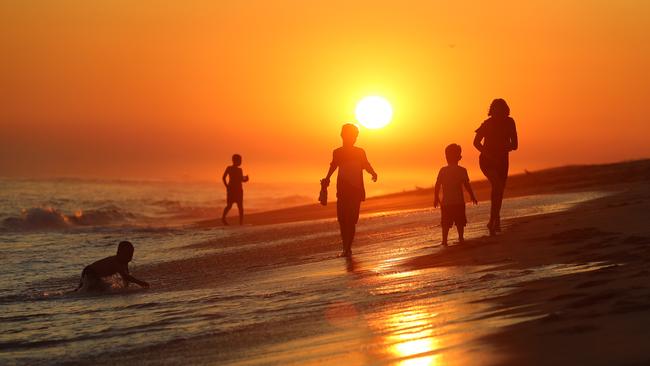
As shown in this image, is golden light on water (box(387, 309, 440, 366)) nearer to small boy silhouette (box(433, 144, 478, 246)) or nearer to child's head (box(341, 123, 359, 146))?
small boy silhouette (box(433, 144, 478, 246))

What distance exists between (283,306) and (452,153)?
558 centimetres

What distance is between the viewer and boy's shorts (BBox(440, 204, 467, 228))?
508 inches

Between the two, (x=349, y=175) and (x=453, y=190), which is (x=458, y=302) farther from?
(x=349, y=175)

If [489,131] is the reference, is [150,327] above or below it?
below

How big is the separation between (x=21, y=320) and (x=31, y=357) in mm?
2309

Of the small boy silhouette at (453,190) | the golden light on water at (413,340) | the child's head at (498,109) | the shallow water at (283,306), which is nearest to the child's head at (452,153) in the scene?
the small boy silhouette at (453,190)

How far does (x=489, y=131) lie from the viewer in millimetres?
13891

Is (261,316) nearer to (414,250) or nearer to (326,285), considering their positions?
(326,285)

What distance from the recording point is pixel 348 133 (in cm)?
1409

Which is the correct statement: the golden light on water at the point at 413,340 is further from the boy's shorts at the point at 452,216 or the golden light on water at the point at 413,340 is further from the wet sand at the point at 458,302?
the boy's shorts at the point at 452,216

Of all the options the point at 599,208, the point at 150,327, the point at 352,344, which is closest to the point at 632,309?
the point at 352,344

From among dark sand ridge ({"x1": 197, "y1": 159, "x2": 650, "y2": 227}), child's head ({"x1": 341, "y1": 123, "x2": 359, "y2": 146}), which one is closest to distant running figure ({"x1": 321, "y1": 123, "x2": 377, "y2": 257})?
child's head ({"x1": 341, "y1": 123, "x2": 359, "y2": 146})

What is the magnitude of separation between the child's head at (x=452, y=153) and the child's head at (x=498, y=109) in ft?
2.90

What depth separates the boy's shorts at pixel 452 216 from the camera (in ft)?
42.3
